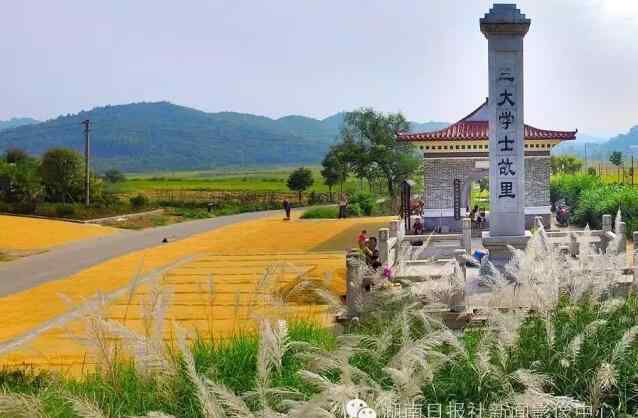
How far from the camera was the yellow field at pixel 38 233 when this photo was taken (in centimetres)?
2533

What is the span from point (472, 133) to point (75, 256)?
1403cm

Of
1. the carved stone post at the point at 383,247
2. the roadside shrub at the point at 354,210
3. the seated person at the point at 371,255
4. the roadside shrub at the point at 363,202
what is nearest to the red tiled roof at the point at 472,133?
the carved stone post at the point at 383,247

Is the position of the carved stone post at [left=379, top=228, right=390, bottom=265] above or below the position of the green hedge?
below

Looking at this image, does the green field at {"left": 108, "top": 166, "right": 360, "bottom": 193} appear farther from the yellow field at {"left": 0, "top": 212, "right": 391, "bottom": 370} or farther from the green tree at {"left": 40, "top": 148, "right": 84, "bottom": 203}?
the yellow field at {"left": 0, "top": 212, "right": 391, "bottom": 370}

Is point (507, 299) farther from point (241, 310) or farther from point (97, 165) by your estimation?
point (97, 165)

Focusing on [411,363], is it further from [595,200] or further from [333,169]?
[333,169]

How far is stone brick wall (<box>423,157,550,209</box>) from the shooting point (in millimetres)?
24672

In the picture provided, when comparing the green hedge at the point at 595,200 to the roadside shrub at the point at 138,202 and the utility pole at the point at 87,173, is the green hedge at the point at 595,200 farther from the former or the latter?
the utility pole at the point at 87,173

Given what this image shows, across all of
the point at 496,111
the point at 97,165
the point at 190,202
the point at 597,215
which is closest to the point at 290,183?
the point at 190,202

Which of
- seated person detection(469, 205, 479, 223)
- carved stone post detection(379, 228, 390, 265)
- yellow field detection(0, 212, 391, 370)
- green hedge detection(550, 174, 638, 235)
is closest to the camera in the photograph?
yellow field detection(0, 212, 391, 370)

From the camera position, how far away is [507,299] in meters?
4.92

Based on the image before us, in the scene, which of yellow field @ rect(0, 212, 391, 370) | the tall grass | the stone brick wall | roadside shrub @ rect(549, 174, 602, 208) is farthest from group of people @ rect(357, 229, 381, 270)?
roadside shrub @ rect(549, 174, 602, 208)

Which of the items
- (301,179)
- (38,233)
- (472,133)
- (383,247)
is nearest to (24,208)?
(38,233)

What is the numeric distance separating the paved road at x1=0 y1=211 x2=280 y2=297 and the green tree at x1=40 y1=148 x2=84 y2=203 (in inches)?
394
